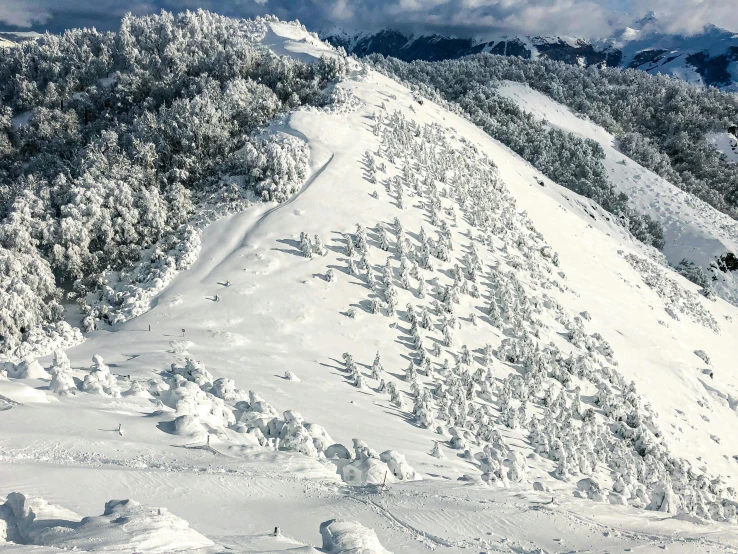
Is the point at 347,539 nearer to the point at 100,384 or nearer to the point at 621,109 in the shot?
the point at 100,384

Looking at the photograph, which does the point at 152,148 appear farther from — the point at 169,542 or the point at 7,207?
the point at 169,542

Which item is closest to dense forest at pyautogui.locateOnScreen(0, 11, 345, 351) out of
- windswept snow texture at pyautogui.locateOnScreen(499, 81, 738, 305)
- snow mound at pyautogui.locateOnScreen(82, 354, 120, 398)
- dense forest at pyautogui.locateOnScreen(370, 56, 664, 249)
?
snow mound at pyautogui.locateOnScreen(82, 354, 120, 398)

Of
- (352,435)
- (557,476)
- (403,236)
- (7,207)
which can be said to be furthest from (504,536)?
(7,207)

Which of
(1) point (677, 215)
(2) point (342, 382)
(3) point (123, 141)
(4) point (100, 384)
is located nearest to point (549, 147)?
(1) point (677, 215)

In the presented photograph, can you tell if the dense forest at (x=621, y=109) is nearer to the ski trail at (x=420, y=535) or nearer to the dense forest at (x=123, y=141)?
the dense forest at (x=123, y=141)

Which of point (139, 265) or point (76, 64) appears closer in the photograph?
point (139, 265)
